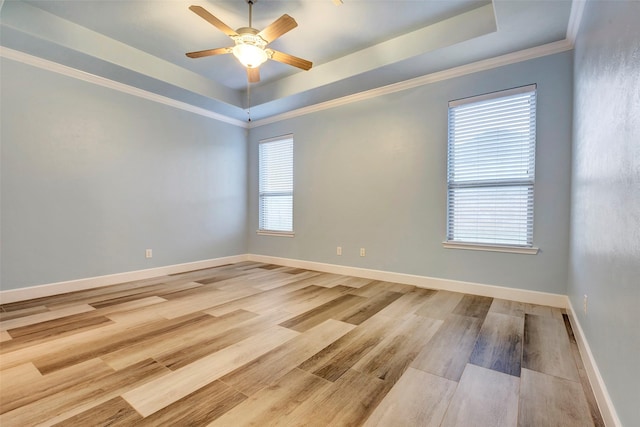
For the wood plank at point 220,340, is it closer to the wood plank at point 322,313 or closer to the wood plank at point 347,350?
the wood plank at point 322,313

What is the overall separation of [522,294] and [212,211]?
A: 4636mm

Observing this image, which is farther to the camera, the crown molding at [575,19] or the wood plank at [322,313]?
the wood plank at [322,313]

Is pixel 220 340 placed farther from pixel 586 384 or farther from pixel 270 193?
pixel 270 193

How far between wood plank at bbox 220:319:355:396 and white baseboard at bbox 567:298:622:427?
1.52 metres

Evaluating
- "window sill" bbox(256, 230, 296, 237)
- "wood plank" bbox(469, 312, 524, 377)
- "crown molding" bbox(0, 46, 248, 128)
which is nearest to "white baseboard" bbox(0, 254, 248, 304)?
"window sill" bbox(256, 230, 296, 237)

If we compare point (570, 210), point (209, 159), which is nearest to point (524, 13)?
point (570, 210)

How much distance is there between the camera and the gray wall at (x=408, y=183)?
2934 mm

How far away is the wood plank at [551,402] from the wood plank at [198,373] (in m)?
1.53

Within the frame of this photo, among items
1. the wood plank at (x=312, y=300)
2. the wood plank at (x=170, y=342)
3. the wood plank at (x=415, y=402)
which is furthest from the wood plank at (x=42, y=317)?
the wood plank at (x=415, y=402)

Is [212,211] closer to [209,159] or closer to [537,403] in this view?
[209,159]

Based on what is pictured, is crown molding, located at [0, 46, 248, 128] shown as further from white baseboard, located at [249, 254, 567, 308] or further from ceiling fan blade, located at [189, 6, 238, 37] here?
white baseboard, located at [249, 254, 567, 308]

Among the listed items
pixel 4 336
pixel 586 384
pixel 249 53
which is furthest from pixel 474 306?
pixel 4 336

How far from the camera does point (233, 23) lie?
3.08 m

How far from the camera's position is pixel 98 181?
3713 millimetres
